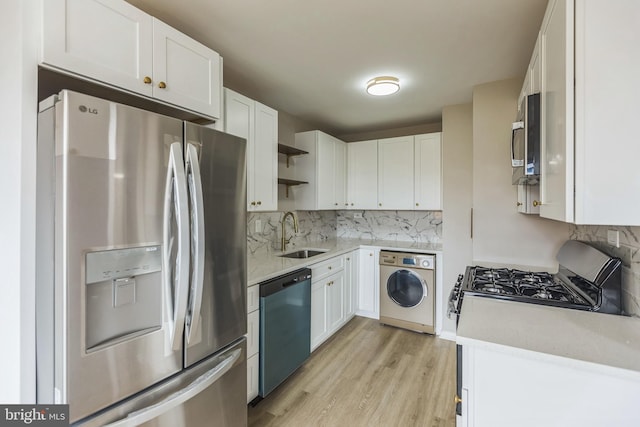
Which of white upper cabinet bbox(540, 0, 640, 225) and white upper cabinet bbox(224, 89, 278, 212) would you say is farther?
white upper cabinet bbox(224, 89, 278, 212)

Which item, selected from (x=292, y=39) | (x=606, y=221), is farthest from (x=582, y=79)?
(x=292, y=39)

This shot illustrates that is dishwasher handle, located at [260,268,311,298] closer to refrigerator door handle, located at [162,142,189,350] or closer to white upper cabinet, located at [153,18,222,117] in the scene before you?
refrigerator door handle, located at [162,142,189,350]

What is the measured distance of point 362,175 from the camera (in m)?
3.95

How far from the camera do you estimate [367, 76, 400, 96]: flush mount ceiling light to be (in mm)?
2393

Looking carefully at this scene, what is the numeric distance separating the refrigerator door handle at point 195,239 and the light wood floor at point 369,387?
1123mm

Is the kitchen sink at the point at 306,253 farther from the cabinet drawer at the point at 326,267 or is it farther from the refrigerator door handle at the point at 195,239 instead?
the refrigerator door handle at the point at 195,239

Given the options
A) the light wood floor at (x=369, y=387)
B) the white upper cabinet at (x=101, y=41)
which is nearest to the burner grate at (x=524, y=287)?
the light wood floor at (x=369, y=387)

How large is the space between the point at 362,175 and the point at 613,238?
8.96 feet

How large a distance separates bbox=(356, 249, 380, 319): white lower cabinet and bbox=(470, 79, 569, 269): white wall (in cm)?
123

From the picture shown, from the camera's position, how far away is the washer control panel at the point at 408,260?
3.14m

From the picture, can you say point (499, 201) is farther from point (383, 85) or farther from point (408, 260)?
point (383, 85)

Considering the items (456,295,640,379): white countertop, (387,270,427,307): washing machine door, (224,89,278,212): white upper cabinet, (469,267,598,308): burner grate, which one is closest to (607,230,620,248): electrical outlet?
(469,267,598,308): burner grate

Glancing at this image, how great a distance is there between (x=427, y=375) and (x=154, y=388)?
6.96ft

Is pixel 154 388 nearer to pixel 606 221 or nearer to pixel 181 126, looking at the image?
pixel 181 126
